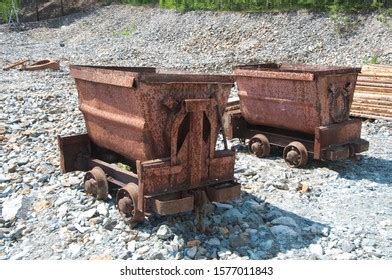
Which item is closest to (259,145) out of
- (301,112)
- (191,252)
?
(301,112)

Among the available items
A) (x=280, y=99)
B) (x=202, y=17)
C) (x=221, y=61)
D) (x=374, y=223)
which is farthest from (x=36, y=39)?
(x=374, y=223)

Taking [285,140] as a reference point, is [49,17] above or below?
above

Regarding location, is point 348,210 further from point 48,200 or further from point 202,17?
point 202,17

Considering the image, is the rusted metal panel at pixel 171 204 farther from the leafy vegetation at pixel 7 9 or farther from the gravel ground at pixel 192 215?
the leafy vegetation at pixel 7 9

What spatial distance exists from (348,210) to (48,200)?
3.64 m

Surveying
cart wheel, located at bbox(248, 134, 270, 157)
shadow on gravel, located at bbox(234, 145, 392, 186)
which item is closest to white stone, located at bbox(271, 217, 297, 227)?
shadow on gravel, located at bbox(234, 145, 392, 186)

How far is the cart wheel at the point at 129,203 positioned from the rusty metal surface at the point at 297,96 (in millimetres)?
3367

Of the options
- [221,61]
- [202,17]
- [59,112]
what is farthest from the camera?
[202,17]

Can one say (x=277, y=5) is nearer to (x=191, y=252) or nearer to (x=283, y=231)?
(x=283, y=231)

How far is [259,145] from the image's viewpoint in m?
8.09

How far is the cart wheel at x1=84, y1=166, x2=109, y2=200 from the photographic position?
555 cm

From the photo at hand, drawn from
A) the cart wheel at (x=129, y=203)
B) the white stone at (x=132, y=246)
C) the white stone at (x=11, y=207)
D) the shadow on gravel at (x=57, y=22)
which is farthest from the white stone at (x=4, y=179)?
the shadow on gravel at (x=57, y=22)

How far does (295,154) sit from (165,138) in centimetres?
317

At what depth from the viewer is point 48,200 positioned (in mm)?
5852
